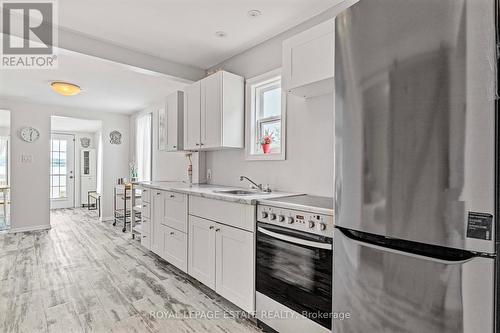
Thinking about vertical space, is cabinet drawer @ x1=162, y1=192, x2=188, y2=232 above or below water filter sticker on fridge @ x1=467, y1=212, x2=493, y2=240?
below

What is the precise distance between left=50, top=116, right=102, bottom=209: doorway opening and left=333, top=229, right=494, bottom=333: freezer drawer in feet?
24.9

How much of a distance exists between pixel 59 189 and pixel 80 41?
20.9ft

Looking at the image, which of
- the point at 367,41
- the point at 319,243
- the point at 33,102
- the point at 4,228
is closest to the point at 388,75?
the point at 367,41

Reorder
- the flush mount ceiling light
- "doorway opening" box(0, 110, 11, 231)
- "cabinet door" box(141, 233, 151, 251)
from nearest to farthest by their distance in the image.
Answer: "cabinet door" box(141, 233, 151, 251) → the flush mount ceiling light → "doorway opening" box(0, 110, 11, 231)

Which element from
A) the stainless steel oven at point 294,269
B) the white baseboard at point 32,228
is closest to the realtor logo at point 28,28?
the stainless steel oven at point 294,269

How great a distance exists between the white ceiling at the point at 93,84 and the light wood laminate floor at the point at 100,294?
2.34 metres

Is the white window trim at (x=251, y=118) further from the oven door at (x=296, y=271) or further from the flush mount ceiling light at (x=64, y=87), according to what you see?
the flush mount ceiling light at (x=64, y=87)

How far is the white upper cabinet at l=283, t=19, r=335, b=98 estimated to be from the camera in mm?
1899

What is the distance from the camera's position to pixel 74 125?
6.86 metres

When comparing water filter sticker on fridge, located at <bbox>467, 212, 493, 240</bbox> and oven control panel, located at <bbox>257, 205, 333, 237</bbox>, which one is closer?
water filter sticker on fridge, located at <bbox>467, 212, 493, 240</bbox>

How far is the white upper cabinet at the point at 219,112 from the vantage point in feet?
9.69

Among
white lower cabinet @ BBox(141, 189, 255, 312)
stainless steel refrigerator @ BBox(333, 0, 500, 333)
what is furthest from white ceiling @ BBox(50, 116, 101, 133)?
stainless steel refrigerator @ BBox(333, 0, 500, 333)

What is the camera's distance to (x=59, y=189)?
7578 millimetres

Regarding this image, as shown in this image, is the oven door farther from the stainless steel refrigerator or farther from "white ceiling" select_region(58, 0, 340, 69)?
"white ceiling" select_region(58, 0, 340, 69)
